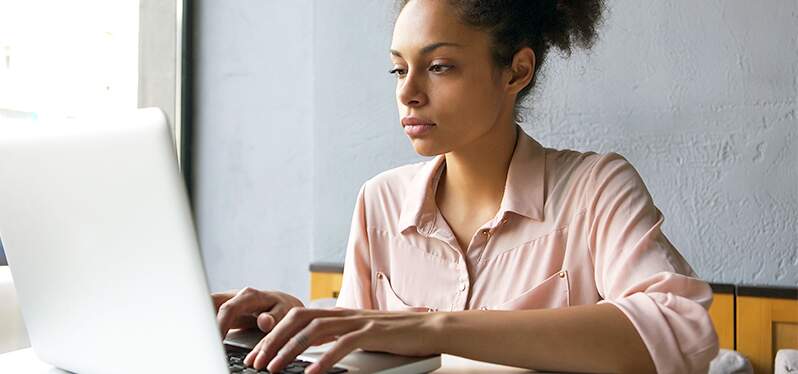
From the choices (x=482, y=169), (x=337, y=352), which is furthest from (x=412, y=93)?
(x=337, y=352)

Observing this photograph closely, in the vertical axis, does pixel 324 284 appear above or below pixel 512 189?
below

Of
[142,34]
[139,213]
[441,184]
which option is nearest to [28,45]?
[142,34]

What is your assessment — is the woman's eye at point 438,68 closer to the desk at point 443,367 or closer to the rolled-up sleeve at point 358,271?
the rolled-up sleeve at point 358,271

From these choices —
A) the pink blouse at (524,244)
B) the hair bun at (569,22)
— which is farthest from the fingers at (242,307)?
the hair bun at (569,22)

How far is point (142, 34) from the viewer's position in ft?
8.75

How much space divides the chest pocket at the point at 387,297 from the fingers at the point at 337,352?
0.50m

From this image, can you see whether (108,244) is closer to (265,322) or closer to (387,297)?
(265,322)

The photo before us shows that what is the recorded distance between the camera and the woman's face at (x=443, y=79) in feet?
3.84

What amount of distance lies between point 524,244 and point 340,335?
496 mm

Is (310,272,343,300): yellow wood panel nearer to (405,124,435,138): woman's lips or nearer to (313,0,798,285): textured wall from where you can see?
(313,0,798,285): textured wall

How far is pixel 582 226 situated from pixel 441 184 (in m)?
0.25

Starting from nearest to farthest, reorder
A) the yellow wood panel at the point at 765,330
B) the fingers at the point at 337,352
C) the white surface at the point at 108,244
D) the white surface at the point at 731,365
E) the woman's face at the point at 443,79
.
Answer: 1. the white surface at the point at 108,244
2. the fingers at the point at 337,352
3. the woman's face at the point at 443,79
4. the white surface at the point at 731,365
5. the yellow wood panel at the point at 765,330

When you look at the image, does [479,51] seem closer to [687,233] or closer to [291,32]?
[687,233]

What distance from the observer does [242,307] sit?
2.88ft
